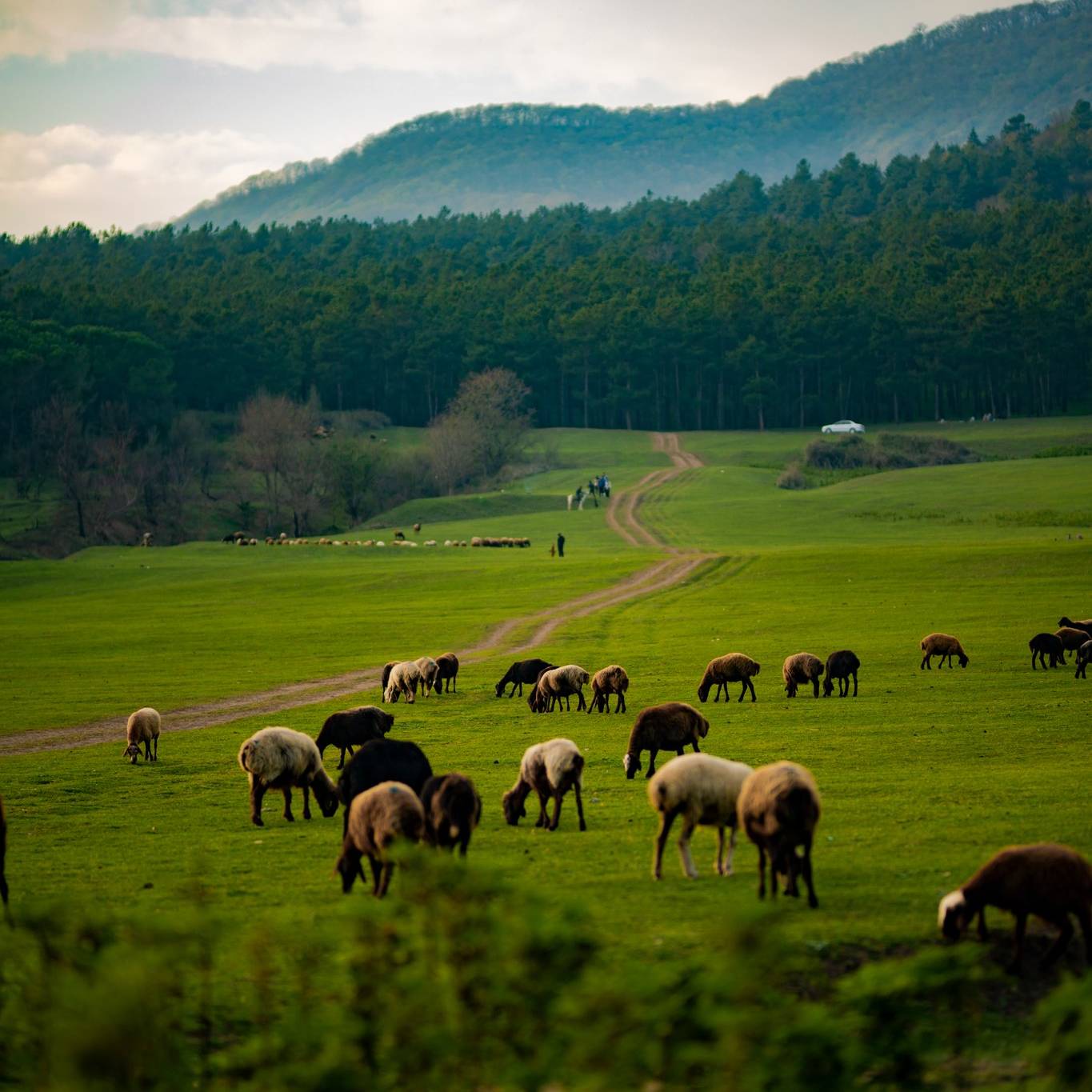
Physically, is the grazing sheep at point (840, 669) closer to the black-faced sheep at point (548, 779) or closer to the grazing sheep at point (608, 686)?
the grazing sheep at point (608, 686)

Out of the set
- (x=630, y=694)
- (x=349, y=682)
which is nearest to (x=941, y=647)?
(x=630, y=694)

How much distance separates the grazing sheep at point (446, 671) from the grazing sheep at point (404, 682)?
35.0 inches

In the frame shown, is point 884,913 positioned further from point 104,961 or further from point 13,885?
point 13,885

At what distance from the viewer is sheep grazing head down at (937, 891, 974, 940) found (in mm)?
11977

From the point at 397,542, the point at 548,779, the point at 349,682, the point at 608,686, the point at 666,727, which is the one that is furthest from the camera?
the point at 397,542

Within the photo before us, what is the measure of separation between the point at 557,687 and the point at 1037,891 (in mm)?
18331

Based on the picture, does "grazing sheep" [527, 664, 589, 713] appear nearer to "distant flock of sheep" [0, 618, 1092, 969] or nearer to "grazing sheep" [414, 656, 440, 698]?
"grazing sheep" [414, 656, 440, 698]

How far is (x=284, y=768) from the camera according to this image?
1900 cm

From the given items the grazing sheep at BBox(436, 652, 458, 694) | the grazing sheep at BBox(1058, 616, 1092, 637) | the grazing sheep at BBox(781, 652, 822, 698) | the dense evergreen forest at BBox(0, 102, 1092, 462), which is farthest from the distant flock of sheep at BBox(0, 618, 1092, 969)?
the dense evergreen forest at BBox(0, 102, 1092, 462)

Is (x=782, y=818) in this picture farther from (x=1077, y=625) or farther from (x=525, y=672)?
(x=1077, y=625)

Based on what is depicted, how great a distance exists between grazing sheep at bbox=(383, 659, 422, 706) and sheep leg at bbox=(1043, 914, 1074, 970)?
21821 millimetres

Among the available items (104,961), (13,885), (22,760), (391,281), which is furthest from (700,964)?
(391,281)

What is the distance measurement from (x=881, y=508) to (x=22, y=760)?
65696 millimetres

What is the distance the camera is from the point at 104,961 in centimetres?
860
